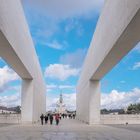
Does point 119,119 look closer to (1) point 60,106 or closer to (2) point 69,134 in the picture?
(2) point 69,134

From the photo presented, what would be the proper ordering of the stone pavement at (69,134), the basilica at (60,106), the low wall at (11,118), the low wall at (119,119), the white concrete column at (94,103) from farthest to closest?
the basilica at (60,106), the low wall at (119,119), the low wall at (11,118), the white concrete column at (94,103), the stone pavement at (69,134)

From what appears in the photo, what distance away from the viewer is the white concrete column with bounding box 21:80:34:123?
30263 millimetres

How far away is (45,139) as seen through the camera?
1393 centimetres

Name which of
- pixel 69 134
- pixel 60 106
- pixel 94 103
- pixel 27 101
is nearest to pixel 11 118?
pixel 27 101

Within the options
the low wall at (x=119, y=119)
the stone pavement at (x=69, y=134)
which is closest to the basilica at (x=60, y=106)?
the low wall at (x=119, y=119)

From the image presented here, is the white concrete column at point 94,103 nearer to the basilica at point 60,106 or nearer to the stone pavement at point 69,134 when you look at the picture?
the stone pavement at point 69,134

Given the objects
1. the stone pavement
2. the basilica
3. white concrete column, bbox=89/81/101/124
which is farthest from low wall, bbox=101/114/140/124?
the basilica

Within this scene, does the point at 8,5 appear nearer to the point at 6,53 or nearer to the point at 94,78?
the point at 6,53

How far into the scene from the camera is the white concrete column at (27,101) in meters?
30.3

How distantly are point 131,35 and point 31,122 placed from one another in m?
18.8

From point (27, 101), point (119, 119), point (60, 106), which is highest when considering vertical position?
point (60, 106)

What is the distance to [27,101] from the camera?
30703 mm

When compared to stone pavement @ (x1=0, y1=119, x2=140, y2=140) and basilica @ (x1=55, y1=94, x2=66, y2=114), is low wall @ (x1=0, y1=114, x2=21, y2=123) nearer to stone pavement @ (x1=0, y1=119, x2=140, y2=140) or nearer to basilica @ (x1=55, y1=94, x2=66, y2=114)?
stone pavement @ (x1=0, y1=119, x2=140, y2=140)

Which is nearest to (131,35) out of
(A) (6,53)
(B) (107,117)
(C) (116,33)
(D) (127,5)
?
(C) (116,33)
